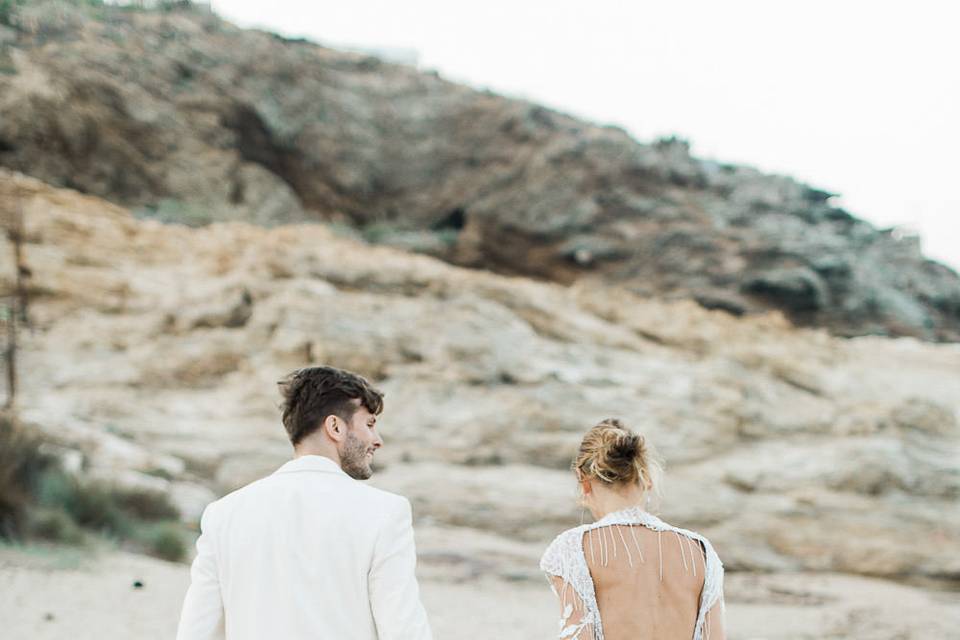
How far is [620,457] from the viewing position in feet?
7.99

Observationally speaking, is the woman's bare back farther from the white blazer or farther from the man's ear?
the man's ear

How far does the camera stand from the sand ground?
24.4ft

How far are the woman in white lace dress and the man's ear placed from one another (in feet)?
2.10

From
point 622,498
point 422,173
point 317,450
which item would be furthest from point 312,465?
point 422,173

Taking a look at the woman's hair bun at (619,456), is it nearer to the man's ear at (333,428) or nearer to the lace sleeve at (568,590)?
the lace sleeve at (568,590)

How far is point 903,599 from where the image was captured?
10500 mm

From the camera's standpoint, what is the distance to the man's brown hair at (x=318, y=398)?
2213 millimetres

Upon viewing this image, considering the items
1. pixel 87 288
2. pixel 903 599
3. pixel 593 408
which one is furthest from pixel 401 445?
pixel 903 599

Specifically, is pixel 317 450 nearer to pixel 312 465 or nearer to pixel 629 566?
pixel 312 465

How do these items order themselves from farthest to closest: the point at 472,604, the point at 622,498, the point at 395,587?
the point at 472,604
the point at 622,498
the point at 395,587

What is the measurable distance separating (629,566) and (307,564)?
0.88 metres

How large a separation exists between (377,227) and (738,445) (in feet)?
39.8

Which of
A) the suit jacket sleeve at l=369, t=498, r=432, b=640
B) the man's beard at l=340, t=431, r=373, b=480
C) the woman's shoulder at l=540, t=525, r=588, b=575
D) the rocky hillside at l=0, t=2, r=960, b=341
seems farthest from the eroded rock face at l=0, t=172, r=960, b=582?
the suit jacket sleeve at l=369, t=498, r=432, b=640

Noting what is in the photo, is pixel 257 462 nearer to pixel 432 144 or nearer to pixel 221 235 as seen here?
pixel 221 235
